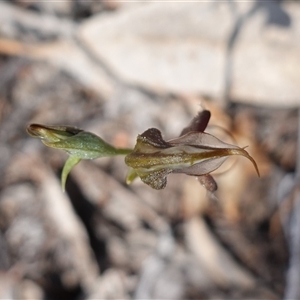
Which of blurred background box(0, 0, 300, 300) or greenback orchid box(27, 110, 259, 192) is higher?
greenback orchid box(27, 110, 259, 192)

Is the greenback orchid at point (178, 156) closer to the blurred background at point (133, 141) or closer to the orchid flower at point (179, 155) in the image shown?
the orchid flower at point (179, 155)

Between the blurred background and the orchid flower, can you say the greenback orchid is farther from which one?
the blurred background

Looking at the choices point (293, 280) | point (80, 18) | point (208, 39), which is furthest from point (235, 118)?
point (80, 18)

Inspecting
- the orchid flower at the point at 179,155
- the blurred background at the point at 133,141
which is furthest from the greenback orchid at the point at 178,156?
the blurred background at the point at 133,141

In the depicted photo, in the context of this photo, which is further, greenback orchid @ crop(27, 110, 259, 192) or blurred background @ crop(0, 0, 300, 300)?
blurred background @ crop(0, 0, 300, 300)

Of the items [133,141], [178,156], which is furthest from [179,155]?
[133,141]

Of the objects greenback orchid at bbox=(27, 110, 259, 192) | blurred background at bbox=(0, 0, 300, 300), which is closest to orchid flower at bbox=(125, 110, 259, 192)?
greenback orchid at bbox=(27, 110, 259, 192)

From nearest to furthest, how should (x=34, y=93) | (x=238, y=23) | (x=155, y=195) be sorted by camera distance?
(x=238, y=23)
(x=155, y=195)
(x=34, y=93)

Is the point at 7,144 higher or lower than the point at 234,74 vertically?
lower

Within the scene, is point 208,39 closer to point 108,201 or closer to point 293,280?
point 108,201
